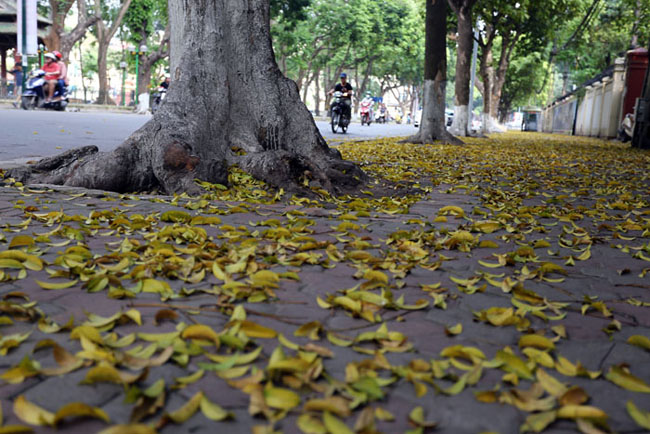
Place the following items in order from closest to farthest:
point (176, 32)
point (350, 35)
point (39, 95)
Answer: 1. point (176, 32)
2. point (39, 95)
3. point (350, 35)

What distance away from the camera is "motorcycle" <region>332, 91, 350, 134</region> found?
1667 cm

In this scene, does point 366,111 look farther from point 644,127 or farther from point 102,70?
point 644,127

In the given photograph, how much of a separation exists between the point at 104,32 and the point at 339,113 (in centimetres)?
1824

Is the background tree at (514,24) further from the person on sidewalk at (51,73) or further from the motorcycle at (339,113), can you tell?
the person on sidewalk at (51,73)

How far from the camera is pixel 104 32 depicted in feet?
99.6

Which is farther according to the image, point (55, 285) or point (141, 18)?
point (141, 18)

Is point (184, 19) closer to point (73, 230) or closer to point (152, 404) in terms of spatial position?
point (73, 230)

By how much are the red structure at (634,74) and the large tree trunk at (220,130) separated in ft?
63.7

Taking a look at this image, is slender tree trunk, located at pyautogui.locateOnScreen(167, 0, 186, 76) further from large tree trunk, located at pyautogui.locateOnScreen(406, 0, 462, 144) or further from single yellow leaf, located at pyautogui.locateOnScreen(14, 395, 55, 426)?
large tree trunk, located at pyautogui.locateOnScreen(406, 0, 462, 144)

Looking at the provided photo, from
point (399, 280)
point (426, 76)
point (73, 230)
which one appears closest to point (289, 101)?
point (73, 230)

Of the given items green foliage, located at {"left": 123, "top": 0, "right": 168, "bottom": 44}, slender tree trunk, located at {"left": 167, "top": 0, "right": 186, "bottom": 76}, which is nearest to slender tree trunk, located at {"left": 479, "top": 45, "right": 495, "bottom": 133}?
green foliage, located at {"left": 123, "top": 0, "right": 168, "bottom": 44}

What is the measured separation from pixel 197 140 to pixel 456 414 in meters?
4.25

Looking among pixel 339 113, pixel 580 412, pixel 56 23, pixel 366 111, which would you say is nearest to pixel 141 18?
pixel 56 23

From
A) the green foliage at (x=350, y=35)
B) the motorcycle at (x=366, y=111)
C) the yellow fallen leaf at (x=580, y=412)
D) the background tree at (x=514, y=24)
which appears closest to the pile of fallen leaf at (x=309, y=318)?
the yellow fallen leaf at (x=580, y=412)
